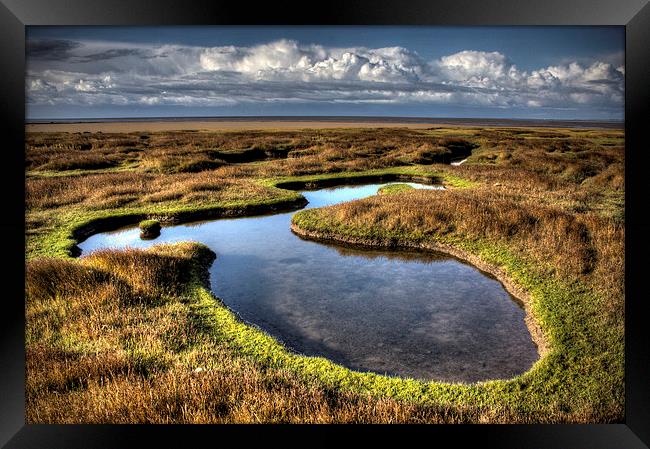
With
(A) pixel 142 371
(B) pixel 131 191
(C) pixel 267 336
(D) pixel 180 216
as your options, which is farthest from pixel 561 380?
(B) pixel 131 191

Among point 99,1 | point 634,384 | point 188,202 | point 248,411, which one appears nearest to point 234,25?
point 99,1

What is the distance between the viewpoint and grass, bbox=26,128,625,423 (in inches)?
283

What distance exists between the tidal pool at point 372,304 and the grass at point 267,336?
0.69 meters

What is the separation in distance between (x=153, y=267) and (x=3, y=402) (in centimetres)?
574

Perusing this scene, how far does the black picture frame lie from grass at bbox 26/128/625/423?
36cm

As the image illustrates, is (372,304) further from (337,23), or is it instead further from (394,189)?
(394,189)

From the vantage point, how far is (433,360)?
9406mm

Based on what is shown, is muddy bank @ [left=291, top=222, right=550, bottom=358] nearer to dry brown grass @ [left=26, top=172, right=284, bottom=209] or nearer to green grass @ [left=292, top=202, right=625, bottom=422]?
green grass @ [left=292, top=202, right=625, bottom=422]

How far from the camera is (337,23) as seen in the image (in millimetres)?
7207

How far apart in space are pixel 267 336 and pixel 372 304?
3448mm

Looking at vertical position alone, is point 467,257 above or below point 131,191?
below

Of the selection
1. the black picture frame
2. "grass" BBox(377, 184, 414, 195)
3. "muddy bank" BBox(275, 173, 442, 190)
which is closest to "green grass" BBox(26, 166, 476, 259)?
"muddy bank" BBox(275, 173, 442, 190)

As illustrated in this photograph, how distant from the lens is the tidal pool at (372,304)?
9.54 meters

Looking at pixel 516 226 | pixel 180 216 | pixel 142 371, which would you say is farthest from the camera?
pixel 180 216
